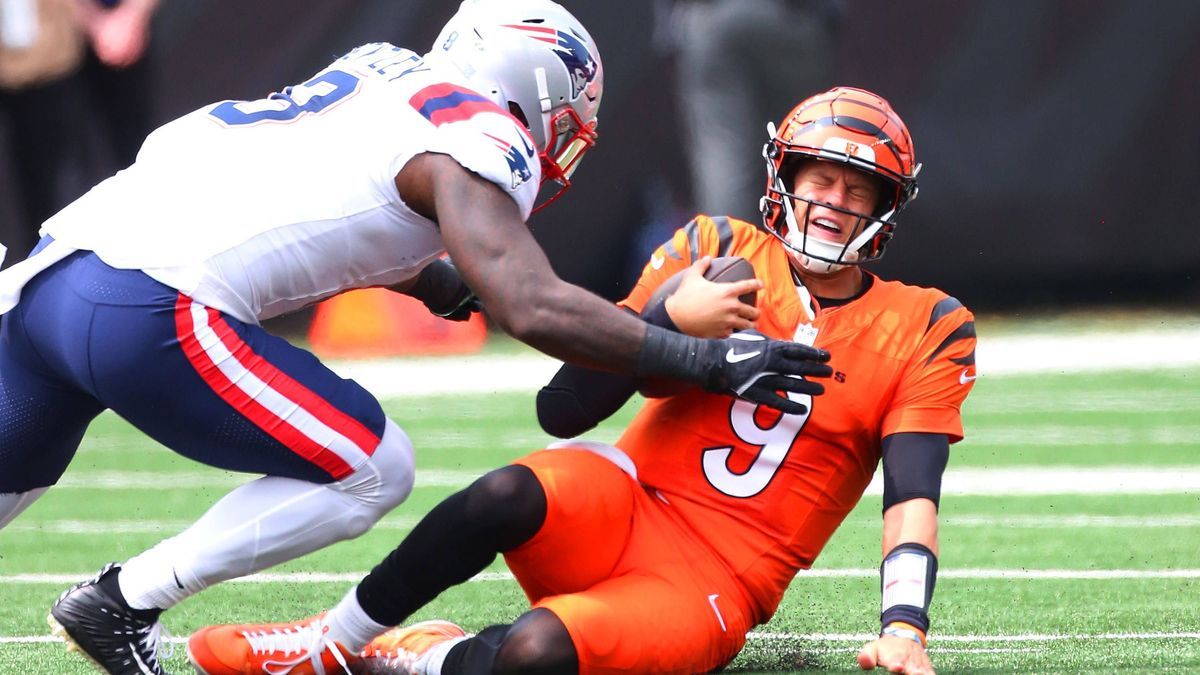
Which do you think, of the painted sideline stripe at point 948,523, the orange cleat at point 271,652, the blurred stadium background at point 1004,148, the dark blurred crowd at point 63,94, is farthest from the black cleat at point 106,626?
the dark blurred crowd at point 63,94

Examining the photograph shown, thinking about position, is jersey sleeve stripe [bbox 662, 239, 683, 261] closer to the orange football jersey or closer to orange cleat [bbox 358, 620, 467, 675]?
the orange football jersey

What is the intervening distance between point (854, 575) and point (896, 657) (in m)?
1.82

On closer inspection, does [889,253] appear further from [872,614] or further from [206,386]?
[206,386]

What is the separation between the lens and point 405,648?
2.93m

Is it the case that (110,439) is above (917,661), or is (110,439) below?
below

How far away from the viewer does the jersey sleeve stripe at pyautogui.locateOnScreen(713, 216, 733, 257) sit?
119 inches

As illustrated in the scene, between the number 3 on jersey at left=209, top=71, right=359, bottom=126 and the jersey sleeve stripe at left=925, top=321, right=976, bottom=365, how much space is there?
1.16 metres

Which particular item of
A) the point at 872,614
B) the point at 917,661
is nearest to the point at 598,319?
the point at 917,661

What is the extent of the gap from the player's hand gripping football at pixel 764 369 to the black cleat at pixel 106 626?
108 centimetres

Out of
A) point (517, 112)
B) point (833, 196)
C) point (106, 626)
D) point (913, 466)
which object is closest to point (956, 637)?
point (913, 466)

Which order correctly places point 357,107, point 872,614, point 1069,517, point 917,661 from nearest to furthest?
point 917,661, point 357,107, point 872,614, point 1069,517

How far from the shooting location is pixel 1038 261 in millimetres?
7844

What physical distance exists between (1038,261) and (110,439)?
4.55 meters

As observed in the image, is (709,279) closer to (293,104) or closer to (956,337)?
(956,337)
